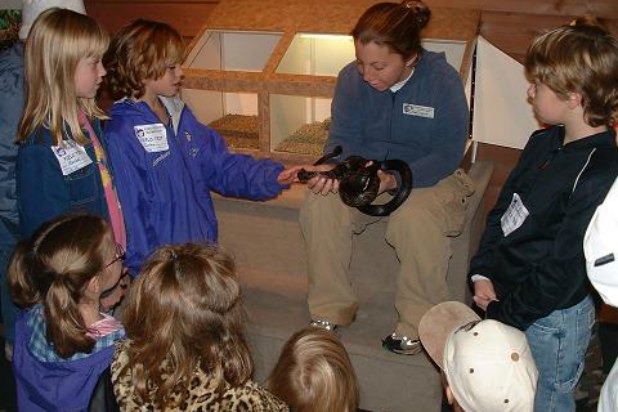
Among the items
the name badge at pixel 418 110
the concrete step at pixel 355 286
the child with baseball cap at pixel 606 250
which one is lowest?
the concrete step at pixel 355 286

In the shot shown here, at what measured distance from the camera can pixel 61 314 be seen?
6.23 ft

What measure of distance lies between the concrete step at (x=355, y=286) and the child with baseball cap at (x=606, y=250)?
54.4 inches

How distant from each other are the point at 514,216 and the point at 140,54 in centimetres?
134

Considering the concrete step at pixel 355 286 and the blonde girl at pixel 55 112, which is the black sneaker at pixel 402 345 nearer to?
the concrete step at pixel 355 286

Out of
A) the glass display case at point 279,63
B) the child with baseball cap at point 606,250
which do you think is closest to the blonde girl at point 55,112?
the glass display case at point 279,63

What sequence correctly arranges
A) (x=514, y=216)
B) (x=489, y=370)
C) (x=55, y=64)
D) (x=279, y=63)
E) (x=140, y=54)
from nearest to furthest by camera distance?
1. (x=489, y=370)
2. (x=514, y=216)
3. (x=55, y=64)
4. (x=140, y=54)
5. (x=279, y=63)

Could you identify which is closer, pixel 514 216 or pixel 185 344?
pixel 185 344

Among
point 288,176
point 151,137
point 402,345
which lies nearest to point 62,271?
point 151,137

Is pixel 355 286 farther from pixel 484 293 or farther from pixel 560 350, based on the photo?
pixel 560 350

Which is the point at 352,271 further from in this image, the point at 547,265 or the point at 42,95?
the point at 42,95

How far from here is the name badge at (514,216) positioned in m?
2.05

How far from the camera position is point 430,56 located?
2672 mm

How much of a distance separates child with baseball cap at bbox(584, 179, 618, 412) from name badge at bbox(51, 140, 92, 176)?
1.63 metres

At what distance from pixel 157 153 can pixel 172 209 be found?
208mm
